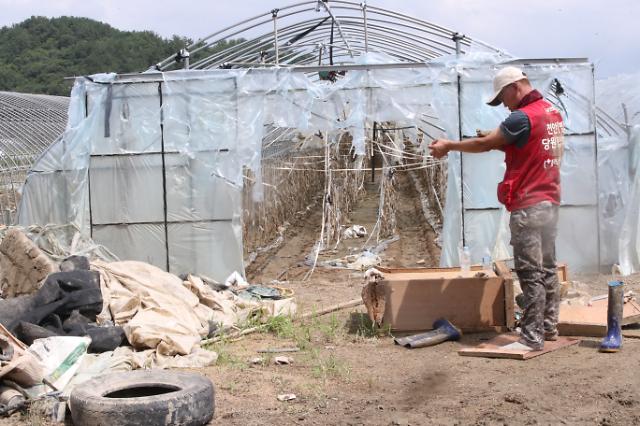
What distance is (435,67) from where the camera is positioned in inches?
396

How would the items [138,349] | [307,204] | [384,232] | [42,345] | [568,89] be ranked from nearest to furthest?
[42,345] < [138,349] < [568,89] < [384,232] < [307,204]

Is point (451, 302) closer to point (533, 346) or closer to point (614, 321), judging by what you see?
point (533, 346)

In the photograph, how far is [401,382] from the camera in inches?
217

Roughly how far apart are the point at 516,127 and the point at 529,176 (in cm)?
38

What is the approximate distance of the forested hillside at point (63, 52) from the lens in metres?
47.0

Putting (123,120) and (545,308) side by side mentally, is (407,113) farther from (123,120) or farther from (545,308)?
(545,308)

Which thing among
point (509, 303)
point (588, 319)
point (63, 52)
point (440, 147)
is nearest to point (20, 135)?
point (509, 303)

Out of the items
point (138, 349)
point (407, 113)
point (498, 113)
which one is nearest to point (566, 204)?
point (498, 113)

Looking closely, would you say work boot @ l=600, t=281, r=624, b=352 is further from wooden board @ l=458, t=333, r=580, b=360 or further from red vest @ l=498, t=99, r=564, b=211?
red vest @ l=498, t=99, r=564, b=211

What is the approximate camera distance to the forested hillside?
4697cm

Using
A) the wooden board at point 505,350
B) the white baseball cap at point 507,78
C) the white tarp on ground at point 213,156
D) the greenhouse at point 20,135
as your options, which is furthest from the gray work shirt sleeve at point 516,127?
the greenhouse at point 20,135

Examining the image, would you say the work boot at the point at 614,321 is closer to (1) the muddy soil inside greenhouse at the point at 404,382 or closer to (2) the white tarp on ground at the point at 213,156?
(1) the muddy soil inside greenhouse at the point at 404,382

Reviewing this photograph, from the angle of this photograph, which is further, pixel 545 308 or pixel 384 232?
pixel 384 232

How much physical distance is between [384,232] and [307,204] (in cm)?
529
